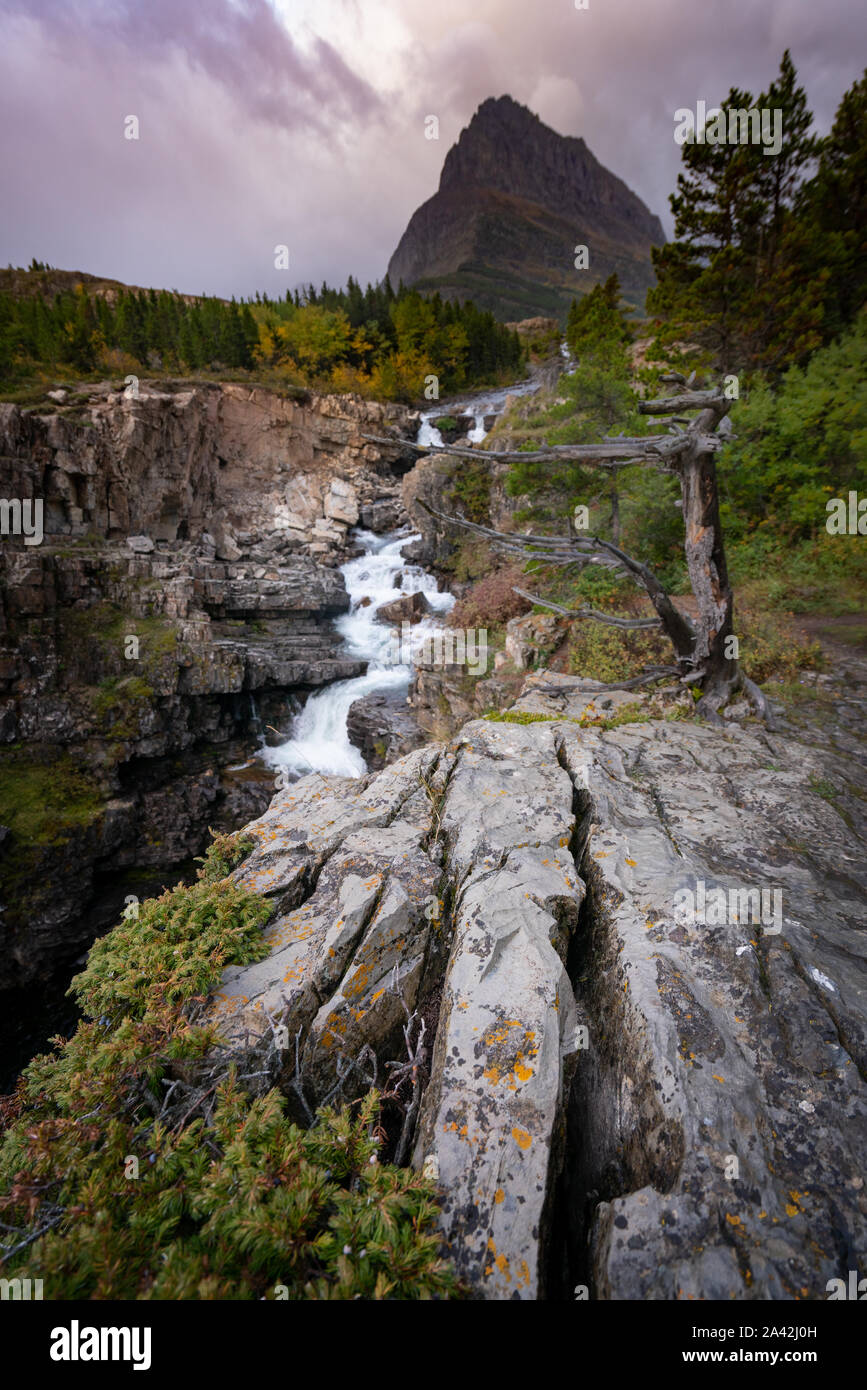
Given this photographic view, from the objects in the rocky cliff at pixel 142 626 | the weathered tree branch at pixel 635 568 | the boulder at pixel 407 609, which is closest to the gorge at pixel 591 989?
the weathered tree branch at pixel 635 568

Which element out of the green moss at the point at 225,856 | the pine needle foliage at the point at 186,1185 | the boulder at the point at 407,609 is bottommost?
the pine needle foliage at the point at 186,1185

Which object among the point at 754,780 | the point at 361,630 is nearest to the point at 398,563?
the point at 361,630

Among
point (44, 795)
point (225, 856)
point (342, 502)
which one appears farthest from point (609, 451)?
point (342, 502)

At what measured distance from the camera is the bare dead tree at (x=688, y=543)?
15.0 feet

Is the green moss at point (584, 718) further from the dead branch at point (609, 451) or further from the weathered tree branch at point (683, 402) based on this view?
the weathered tree branch at point (683, 402)

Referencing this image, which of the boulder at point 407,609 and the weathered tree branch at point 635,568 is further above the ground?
the boulder at point 407,609

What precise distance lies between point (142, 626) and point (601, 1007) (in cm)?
2233

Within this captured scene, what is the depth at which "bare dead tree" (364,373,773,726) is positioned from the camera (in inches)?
180

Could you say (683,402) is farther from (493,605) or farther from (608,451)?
(493,605)

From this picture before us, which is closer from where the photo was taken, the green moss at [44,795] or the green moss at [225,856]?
the green moss at [225,856]

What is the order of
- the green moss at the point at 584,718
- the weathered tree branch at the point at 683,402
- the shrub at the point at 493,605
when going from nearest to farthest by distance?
the weathered tree branch at the point at 683,402 → the green moss at the point at 584,718 → the shrub at the point at 493,605

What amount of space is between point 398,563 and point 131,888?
66.3 feet

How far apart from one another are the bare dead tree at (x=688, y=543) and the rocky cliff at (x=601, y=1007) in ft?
5.15

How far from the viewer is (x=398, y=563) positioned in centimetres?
2777
